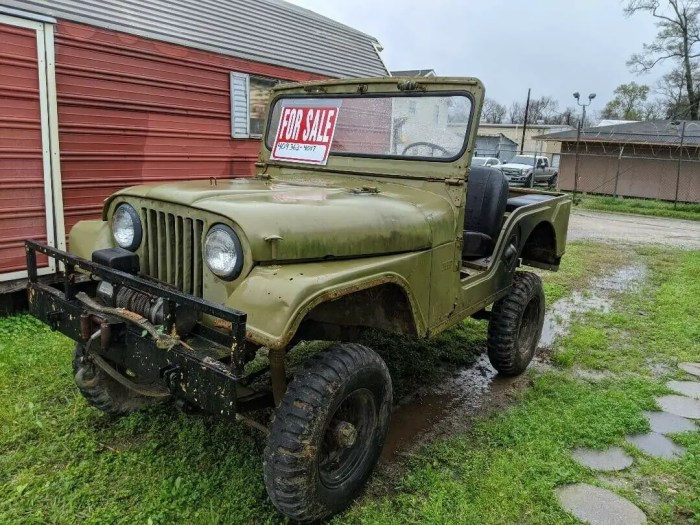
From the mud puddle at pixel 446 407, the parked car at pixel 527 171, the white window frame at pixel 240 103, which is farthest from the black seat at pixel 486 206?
the parked car at pixel 527 171

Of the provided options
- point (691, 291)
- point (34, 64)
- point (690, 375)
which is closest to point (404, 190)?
point (690, 375)

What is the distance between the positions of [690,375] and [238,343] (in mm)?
3845

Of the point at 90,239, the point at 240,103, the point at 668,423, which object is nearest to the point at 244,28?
the point at 240,103

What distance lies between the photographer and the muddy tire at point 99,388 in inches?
122

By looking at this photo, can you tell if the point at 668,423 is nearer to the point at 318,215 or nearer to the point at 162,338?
the point at 318,215

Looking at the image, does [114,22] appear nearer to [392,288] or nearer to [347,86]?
[347,86]

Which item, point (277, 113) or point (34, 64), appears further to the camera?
point (34, 64)

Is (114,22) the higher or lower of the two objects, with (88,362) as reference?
higher

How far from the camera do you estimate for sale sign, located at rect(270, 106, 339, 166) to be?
3678 mm

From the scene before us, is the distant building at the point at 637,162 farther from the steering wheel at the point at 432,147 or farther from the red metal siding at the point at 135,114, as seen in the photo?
the steering wheel at the point at 432,147

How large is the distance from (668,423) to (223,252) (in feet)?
9.94

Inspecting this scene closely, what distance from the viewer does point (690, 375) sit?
14.1 ft

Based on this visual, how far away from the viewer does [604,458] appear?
311 centimetres

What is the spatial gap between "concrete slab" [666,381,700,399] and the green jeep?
1.48 metres
